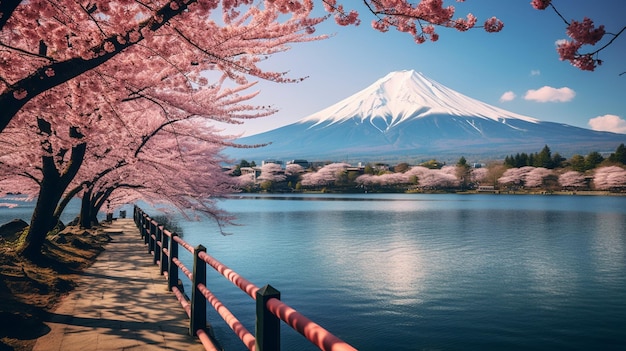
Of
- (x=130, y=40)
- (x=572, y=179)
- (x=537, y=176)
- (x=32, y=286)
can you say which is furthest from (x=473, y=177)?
(x=130, y=40)

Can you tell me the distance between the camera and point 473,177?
127 meters

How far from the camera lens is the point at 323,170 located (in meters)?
121

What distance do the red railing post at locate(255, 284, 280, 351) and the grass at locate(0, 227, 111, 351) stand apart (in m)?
3.50

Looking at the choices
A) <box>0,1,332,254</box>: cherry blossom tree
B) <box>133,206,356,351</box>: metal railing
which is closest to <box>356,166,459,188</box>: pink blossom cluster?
<box>0,1,332,254</box>: cherry blossom tree

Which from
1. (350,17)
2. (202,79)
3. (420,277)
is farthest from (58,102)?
(420,277)

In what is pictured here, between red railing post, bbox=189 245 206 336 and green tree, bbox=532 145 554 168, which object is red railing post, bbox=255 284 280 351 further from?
green tree, bbox=532 145 554 168

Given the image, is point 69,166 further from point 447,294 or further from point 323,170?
point 323,170

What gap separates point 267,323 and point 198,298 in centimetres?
273

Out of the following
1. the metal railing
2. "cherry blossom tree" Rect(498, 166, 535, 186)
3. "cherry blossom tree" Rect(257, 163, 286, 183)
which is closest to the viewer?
the metal railing

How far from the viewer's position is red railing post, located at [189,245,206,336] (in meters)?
5.29

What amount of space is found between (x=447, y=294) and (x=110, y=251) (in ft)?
37.0

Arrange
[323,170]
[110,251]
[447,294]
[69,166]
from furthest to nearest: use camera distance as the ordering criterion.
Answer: [323,170]
[447,294]
[110,251]
[69,166]

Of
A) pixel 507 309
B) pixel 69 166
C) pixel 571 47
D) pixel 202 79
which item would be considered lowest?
pixel 507 309

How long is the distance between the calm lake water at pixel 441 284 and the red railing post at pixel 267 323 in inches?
305
